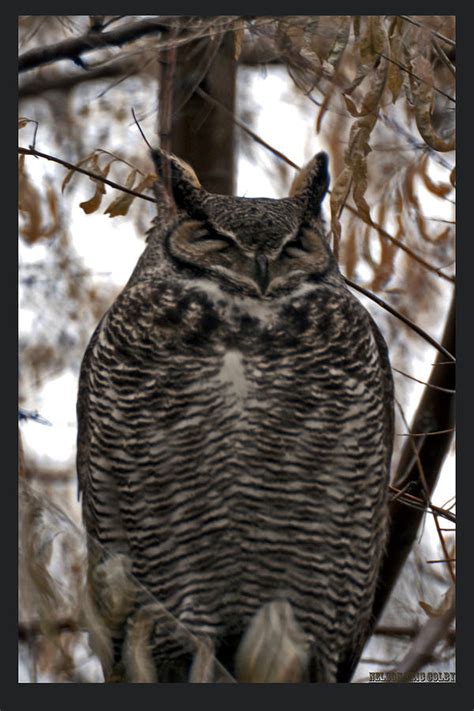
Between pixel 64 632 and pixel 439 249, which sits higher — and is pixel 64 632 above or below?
below

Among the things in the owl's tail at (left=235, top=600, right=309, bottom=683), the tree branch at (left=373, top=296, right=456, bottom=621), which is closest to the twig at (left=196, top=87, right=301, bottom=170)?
the tree branch at (left=373, top=296, right=456, bottom=621)

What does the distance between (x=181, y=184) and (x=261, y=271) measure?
0.32m

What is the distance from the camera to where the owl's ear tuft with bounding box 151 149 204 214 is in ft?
8.20

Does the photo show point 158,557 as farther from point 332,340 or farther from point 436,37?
point 436,37

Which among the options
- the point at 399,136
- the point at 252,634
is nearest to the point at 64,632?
the point at 252,634

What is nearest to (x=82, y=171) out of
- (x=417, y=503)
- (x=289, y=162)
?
(x=289, y=162)

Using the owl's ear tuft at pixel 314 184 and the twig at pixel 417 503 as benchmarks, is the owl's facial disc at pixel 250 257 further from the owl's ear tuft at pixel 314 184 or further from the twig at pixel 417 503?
the twig at pixel 417 503

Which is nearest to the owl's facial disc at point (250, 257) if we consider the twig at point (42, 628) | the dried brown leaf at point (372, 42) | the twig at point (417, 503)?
the dried brown leaf at point (372, 42)

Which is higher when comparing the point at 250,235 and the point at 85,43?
the point at 85,43

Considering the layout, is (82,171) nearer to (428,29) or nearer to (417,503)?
(428,29)

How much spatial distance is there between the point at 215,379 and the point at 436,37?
0.92m

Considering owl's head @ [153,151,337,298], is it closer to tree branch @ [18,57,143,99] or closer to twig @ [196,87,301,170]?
twig @ [196,87,301,170]

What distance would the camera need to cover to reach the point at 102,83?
3.05m

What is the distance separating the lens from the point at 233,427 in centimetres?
238
